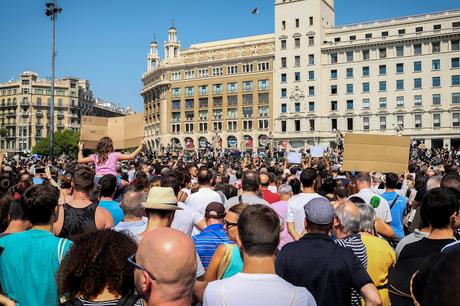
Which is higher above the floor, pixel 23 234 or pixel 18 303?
pixel 23 234

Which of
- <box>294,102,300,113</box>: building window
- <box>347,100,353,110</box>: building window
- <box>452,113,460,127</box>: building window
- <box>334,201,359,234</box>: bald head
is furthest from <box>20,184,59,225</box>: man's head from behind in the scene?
<box>294,102,300,113</box>: building window

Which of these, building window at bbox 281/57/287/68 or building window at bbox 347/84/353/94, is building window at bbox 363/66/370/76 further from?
building window at bbox 281/57/287/68

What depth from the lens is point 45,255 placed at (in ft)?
11.7

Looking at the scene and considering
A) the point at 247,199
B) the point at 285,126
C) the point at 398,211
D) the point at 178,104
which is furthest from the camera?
the point at 178,104

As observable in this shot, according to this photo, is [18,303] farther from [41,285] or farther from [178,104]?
[178,104]

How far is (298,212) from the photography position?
654 centimetres

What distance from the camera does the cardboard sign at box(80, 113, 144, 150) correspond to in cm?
1270

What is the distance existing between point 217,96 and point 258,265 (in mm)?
78678

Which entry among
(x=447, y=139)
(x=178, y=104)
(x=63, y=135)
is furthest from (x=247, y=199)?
(x=63, y=135)

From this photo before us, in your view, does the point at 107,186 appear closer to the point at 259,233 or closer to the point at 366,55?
the point at 259,233

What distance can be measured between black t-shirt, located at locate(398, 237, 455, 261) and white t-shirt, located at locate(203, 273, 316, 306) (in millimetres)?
1467

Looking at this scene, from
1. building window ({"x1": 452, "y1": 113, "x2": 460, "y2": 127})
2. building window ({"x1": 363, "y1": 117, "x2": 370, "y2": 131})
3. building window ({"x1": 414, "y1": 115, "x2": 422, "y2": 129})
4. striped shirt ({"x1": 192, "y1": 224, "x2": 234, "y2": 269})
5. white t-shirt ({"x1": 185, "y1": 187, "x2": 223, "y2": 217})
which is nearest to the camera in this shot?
striped shirt ({"x1": 192, "y1": 224, "x2": 234, "y2": 269})

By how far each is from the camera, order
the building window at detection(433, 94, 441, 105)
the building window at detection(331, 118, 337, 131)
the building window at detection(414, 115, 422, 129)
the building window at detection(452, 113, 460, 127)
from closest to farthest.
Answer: the building window at detection(452, 113, 460, 127), the building window at detection(433, 94, 441, 105), the building window at detection(414, 115, 422, 129), the building window at detection(331, 118, 337, 131)

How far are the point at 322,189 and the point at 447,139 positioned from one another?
60.5 m
